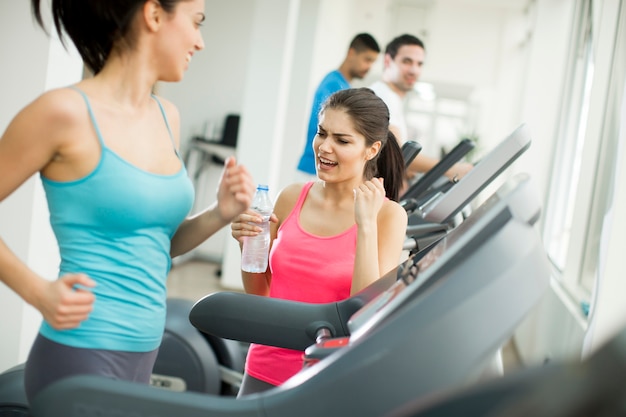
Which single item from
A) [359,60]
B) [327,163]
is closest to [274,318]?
[327,163]

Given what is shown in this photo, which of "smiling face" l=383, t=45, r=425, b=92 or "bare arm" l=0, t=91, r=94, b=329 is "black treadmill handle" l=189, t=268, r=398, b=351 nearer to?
"bare arm" l=0, t=91, r=94, b=329

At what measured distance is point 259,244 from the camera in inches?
73.4

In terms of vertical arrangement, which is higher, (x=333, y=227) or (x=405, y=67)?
(x=405, y=67)

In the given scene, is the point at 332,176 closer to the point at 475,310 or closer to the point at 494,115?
the point at 475,310

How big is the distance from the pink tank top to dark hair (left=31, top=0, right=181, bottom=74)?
0.75 metres

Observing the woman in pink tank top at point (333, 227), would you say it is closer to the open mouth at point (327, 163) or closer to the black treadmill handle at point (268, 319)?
the open mouth at point (327, 163)

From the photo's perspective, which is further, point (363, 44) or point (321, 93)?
point (363, 44)

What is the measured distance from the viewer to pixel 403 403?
89 centimetres

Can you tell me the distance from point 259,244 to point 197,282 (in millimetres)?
4384

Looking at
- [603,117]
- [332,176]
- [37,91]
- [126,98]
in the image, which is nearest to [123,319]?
[126,98]

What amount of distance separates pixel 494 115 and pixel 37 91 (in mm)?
10769

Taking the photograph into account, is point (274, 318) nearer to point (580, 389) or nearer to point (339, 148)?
point (339, 148)

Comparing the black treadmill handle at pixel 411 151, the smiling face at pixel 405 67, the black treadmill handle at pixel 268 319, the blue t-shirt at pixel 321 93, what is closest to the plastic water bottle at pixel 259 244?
the black treadmill handle at pixel 268 319

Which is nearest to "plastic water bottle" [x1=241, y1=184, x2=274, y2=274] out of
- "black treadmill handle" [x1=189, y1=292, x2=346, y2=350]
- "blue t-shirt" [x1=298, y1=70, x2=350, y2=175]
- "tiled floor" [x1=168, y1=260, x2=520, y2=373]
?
"black treadmill handle" [x1=189, y1=292, x2=346, y2=350]
